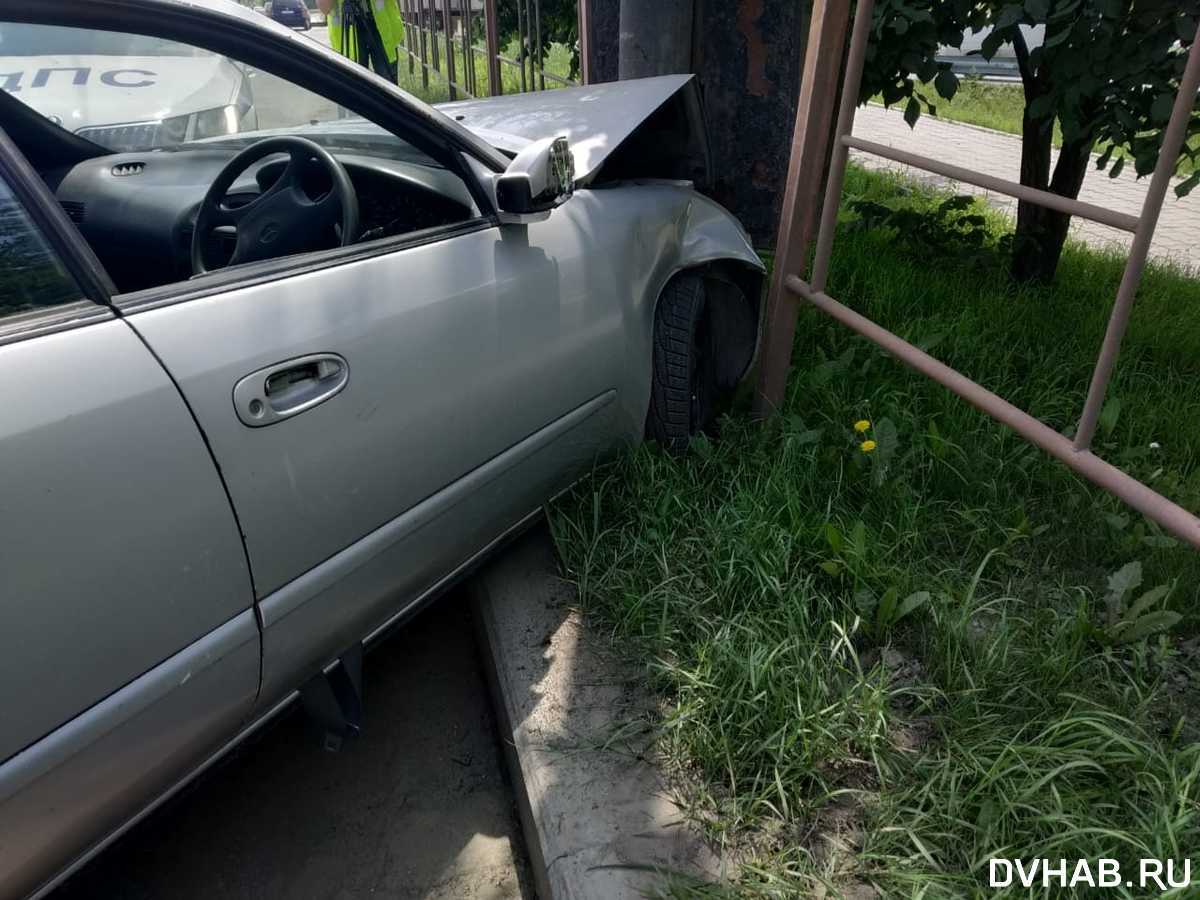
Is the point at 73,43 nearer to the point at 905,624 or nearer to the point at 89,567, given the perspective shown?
the point at 89,567

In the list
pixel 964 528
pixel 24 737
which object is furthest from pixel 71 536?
pixel 964 528

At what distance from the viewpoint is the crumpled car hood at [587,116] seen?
2.67 metres

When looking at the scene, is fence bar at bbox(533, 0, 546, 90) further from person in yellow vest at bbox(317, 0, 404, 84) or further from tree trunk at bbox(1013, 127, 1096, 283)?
tree trunk at bbox(1013, 127, 1096, 283)

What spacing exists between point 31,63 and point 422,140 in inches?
75.1

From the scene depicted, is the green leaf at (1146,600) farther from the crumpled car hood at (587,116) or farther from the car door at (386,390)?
the crumpled car hood at (587,116)

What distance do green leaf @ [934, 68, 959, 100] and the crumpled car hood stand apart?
1265mm

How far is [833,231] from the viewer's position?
288 centimetres

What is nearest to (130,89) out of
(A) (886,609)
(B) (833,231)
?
(B) (833,231)

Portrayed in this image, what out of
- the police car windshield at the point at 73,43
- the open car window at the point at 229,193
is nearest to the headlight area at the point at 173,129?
the police car windshield at the point at 73,43

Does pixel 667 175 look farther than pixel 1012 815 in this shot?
Yes

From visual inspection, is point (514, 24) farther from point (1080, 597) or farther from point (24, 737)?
point (24, 737)

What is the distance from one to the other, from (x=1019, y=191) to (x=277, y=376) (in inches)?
67.7

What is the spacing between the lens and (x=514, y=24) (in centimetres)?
726

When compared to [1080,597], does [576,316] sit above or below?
above
